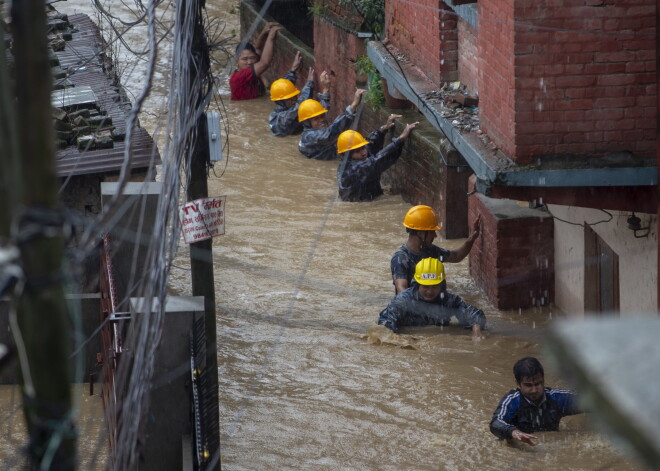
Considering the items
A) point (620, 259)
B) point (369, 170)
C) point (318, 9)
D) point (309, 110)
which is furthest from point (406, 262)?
point (318, 9)

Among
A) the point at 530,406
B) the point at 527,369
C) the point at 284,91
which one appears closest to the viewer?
the point at 527,369

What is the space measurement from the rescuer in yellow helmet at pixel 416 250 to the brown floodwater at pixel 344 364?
569 millimetres

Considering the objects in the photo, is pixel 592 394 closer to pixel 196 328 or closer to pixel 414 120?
pixel 196 328

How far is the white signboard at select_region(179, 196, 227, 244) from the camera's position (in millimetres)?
6871

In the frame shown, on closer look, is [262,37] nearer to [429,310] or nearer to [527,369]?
[429,310]

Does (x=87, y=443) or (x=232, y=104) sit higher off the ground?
(x=232, y=104)

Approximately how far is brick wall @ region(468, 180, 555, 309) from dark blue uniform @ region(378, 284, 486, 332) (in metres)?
0.76

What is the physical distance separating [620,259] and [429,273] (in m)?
1.64

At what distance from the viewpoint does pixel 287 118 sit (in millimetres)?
17812

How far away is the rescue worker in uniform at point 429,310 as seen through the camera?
31.5ft

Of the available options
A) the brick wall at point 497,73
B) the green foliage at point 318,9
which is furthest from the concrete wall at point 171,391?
the green foliage at point 318,9

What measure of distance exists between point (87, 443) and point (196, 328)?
222 centimetres

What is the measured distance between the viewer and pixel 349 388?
9094mm

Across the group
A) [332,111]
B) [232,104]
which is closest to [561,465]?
[332,111]
